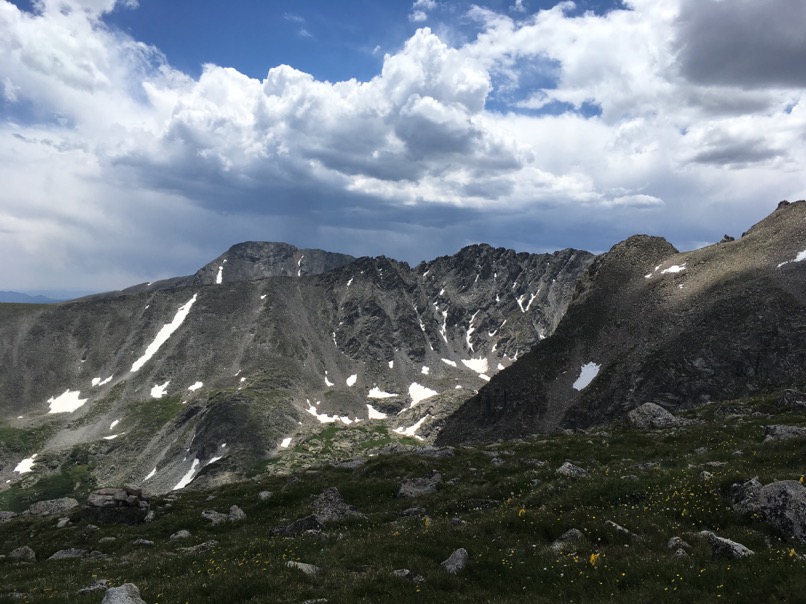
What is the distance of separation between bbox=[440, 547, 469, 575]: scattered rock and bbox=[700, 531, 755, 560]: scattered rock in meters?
6.45

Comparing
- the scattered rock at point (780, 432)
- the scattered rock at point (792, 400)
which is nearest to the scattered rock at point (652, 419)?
the scattered rock at point (792, 400)

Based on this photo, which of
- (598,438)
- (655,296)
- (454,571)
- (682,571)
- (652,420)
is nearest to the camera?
(682,571)

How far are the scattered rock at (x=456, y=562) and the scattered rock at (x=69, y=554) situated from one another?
81.4 feet

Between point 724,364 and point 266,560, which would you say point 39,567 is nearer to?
point 266,560

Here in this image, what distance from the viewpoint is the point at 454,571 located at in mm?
13359

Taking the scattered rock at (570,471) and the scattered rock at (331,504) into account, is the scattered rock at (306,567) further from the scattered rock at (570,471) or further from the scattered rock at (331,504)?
the scattered rock at (570,471)

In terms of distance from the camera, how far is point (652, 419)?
49344 millimetres

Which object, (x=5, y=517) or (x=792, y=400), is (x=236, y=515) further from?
(x=792, y=400)

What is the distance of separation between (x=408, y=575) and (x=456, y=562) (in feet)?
4.97

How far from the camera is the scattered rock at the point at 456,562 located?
13.4 metres

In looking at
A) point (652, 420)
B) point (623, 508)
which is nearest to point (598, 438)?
point (652, 420)

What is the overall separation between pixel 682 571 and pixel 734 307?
14781 centimetres

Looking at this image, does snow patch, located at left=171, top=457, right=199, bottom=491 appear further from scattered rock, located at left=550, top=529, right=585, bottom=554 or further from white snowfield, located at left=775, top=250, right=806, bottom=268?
white snowfield, located at left=775, top=250, right=806, bottom=268

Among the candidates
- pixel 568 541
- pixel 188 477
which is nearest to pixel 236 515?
pixel 568 541
